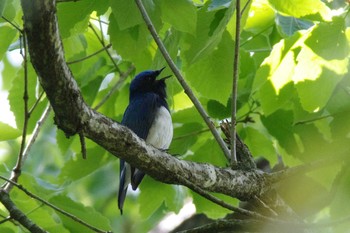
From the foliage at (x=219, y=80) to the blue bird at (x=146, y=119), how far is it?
0.41 metres

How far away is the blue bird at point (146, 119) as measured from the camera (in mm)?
4918

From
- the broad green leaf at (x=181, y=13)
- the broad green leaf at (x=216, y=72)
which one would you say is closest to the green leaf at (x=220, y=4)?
the broad green leaf at (x=181, y=13)

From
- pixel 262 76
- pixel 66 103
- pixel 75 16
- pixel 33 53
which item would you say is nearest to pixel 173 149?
pixel 262 76

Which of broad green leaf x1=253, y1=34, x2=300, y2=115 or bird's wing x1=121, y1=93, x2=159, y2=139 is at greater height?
broad green leaf x1=253, y1=34, x2=300, y2=115

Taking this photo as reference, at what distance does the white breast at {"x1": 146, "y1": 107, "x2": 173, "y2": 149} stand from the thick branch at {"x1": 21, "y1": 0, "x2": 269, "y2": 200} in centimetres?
119

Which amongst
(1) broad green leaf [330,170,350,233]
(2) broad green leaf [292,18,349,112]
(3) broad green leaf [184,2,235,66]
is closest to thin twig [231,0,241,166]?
(3) broad green leaf [184,2,235,66]

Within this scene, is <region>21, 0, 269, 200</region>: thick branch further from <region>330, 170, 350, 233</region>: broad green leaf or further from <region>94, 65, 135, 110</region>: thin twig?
<region>94, 65, 135, 110</region>: thin twig

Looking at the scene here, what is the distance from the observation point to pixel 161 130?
5.01 meters

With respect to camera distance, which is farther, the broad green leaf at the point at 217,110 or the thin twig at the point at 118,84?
the thin twig at the point at 118,84

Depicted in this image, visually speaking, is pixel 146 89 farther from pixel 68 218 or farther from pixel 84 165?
pixel 68 218

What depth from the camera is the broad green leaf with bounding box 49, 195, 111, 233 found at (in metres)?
3.57

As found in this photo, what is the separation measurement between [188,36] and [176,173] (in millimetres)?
679

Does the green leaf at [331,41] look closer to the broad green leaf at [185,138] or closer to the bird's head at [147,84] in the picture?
the broad green leaf at [185,138]

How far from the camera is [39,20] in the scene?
204 centimetres
